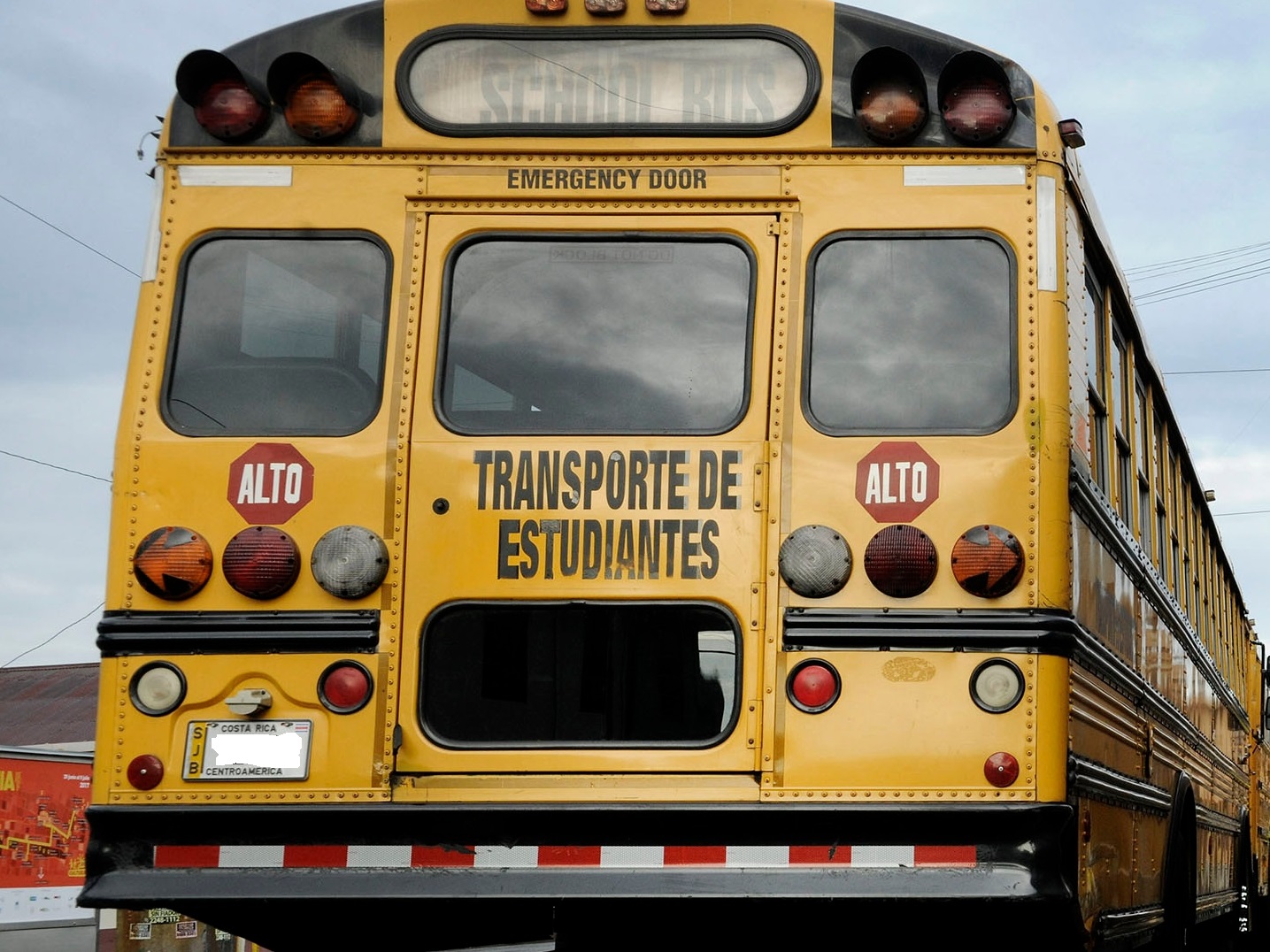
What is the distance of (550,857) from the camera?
4648mm

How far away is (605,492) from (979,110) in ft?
4.86

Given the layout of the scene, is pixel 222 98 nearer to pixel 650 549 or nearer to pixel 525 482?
pixel 525 482

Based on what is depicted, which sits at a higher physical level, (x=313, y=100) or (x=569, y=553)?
(x=313, y=100)

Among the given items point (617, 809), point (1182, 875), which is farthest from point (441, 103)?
point (1182, 875)

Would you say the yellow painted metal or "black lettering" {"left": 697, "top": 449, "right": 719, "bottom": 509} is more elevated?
"black lettering" {"left": 697, "top": 449, "right": 719, "bottom": 509}

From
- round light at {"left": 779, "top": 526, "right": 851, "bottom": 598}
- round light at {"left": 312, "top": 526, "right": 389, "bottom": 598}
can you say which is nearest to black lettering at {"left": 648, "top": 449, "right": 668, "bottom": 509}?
round light at {"left": 779, "top": 526, "right": 851, "bottom": 598}

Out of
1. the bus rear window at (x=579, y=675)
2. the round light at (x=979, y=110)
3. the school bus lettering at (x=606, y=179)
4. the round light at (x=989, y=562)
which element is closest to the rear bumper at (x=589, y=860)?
the bus rear window at (x=579, y=675)

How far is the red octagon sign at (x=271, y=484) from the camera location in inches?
195

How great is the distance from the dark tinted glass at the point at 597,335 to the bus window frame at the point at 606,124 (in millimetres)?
313

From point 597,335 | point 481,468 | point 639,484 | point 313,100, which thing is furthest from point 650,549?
point 313,100

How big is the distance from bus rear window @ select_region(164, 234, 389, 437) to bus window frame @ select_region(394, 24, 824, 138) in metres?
0.43

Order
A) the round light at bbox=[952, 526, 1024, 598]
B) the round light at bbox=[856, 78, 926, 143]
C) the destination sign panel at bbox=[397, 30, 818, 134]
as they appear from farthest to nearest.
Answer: the destination sign panel at bbox=[397, 30, 818, 134] → the round light at bbox=[856, 78, 926, 143] → the round light at bbox=[952, 526, 1024, 598]

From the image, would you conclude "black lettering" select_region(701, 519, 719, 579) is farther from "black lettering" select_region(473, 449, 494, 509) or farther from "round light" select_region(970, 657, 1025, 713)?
"round light" select_region(970, 657, 1025, 713)

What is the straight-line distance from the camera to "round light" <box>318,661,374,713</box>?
15.8 feet
